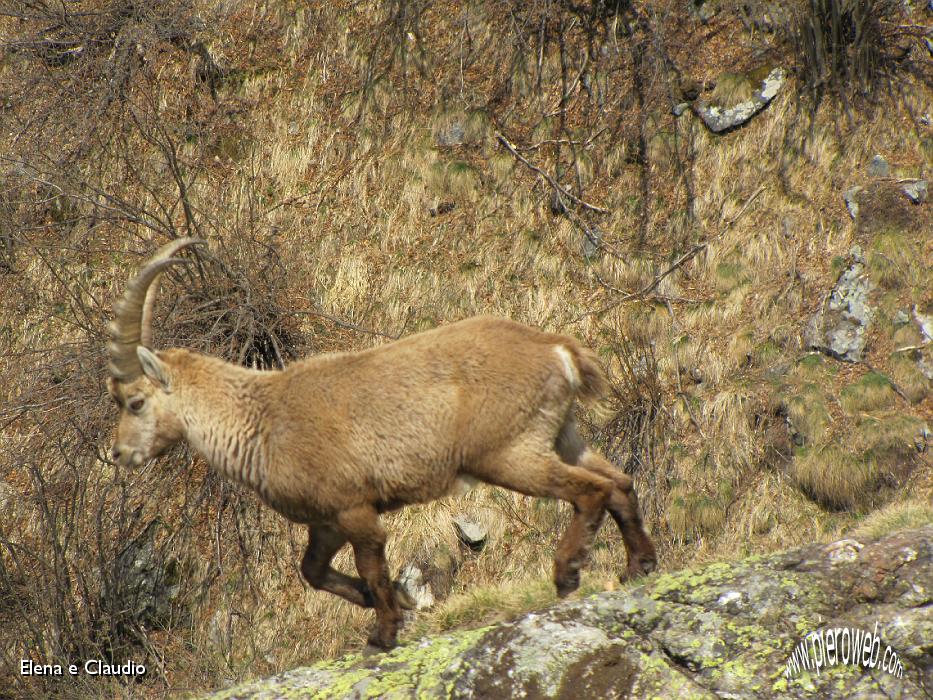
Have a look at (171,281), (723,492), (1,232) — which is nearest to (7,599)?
(171,281)

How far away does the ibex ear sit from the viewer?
6.29 m

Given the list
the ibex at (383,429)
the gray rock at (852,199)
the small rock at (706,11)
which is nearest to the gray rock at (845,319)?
the gray rock at (852,199)

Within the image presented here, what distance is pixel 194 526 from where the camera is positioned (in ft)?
33.3

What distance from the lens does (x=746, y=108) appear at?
11.1 metres

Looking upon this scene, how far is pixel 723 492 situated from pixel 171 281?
591 cm

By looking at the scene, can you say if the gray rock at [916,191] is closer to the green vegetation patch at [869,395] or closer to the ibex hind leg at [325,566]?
the green vegetation patch at [869,395]

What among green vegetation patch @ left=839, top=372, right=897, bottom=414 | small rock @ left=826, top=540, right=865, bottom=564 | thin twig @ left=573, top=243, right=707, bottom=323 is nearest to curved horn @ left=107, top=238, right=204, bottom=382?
small rock @ left=826, top=540, right=865, bottom=564

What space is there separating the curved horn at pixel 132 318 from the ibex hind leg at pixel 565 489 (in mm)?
2409

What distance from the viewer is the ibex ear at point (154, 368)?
20.6 ft

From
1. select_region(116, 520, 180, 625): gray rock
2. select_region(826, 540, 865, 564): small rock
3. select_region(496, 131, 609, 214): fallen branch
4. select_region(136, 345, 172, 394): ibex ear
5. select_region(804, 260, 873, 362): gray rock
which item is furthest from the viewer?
select_region(496, 131, 609, 214): fallen branch

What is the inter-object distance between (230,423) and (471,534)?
13.3ft

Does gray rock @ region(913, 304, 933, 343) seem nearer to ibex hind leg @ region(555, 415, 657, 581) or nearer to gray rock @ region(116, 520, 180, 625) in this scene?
ibex hind leg @ region(555, 415, 657, 581)

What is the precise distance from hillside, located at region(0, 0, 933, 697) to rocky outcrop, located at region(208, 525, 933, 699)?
2.93 m

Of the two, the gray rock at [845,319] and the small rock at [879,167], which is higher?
the small rock at [879,167]
